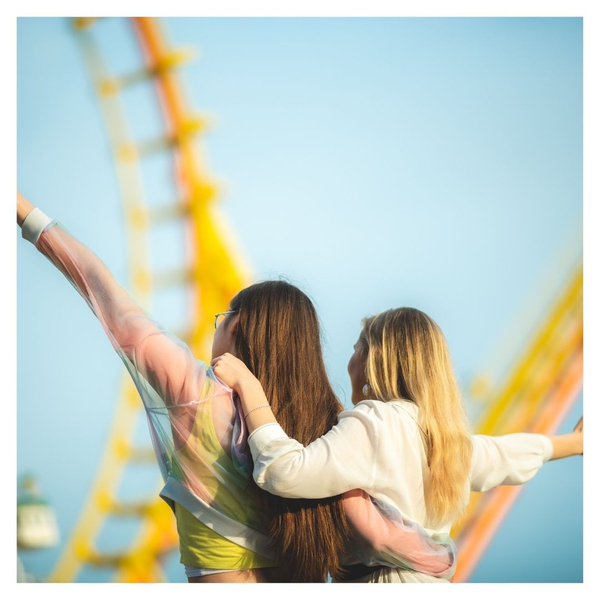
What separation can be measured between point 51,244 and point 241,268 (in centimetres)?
164

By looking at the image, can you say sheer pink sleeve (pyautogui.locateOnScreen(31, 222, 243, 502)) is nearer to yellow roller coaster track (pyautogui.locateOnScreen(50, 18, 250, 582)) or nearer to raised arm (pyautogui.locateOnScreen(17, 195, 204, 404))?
raised arm (pyautogui.locateOnScreen(17, 195, 204, 404))

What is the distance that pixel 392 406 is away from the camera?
1355mm

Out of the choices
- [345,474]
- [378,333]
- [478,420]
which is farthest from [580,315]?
[345,474]

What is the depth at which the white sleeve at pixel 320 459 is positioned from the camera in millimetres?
1223

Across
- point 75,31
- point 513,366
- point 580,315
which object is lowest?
point 513,366

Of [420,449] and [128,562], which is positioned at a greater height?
[420,449]

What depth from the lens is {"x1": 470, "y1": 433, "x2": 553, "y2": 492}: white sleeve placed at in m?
1.53

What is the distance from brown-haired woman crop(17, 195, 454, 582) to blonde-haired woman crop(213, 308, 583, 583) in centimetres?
5

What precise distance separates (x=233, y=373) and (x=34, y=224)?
44cm

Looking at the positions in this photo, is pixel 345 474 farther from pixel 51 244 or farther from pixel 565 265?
pixel 565 265

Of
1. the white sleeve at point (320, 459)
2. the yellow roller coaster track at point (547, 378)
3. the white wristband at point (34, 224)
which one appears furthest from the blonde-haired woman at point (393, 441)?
the yellow roller coaster track at point (547, 378)

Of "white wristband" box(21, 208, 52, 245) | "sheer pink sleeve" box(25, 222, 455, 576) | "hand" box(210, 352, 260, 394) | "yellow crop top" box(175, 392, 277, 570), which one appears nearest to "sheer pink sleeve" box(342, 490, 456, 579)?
"sheer pink sleeve" box(25, 222, 455, 576)

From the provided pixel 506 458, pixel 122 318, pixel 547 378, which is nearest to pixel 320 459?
pixel 122 318

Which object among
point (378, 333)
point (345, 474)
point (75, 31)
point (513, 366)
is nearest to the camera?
point (345, 474)
